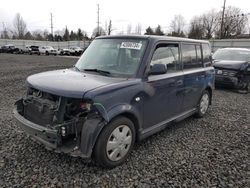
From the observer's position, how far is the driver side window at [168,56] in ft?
12.0

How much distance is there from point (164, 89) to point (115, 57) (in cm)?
98

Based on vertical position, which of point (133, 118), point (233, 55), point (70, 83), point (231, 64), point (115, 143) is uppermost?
point (233, 55)

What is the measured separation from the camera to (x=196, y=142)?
4.06 m

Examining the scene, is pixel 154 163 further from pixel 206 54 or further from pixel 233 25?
pixel 233 25

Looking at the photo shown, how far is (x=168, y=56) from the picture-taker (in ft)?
13.0

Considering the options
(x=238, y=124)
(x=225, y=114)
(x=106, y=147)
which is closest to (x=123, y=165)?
(x=106, y=147)

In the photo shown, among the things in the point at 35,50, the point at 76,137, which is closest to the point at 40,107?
the point at 76,137

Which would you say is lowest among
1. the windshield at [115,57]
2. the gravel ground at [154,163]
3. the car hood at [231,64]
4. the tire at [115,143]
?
the gravel ground at [154,163]

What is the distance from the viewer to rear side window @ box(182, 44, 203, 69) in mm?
4373

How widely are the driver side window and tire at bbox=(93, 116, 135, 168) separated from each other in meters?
1.11

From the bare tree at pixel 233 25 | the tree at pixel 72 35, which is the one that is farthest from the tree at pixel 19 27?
the bare tree at pixel 233 25

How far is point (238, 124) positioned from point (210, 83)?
115 cm

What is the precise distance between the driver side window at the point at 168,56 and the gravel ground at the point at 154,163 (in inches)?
53.4

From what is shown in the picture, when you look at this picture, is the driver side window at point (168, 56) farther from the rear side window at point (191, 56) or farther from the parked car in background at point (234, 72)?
the parked car in background at point (234, 72)
